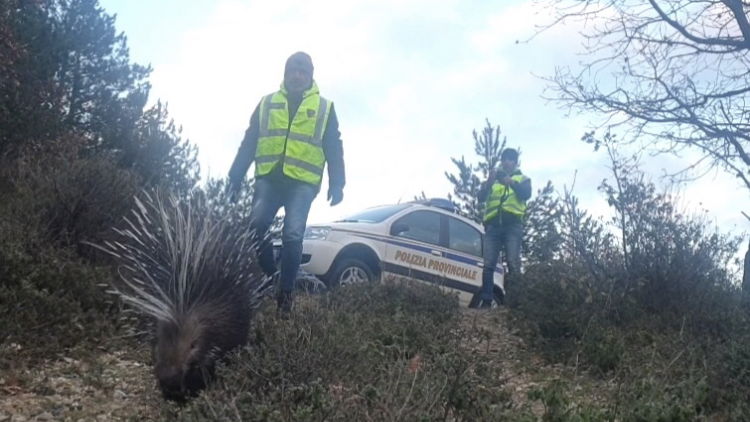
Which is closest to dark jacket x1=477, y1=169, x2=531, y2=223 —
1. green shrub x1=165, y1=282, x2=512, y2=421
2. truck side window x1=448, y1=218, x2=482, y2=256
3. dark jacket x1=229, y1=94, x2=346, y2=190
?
truck side window x1=448, y1=218, x2=482, y2=256

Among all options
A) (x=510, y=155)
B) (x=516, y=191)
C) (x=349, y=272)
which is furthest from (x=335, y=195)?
(x=510, y=155)

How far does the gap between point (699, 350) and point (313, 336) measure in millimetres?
2963

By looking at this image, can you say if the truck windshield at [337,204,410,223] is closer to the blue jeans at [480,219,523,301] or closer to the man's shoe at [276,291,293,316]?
the blue jeans at [480,219,523,301]

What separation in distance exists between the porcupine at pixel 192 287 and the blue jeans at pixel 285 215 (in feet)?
2.64

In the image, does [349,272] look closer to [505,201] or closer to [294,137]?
[505,201]

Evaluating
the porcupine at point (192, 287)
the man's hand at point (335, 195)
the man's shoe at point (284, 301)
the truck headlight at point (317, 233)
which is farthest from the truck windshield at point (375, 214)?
the porcupine at point (192, 287)

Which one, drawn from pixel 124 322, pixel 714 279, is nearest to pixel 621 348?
pixel 714 279

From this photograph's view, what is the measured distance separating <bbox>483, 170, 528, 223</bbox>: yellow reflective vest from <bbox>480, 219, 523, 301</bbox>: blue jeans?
0.45 ft

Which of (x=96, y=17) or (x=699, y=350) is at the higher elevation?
(x=96, y=17)

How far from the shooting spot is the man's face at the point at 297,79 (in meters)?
6.66

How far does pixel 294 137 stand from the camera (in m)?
6.55

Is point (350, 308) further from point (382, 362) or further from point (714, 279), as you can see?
point (714, 279)

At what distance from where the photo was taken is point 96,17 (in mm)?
21875

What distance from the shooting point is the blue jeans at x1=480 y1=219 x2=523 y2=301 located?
10711mm
